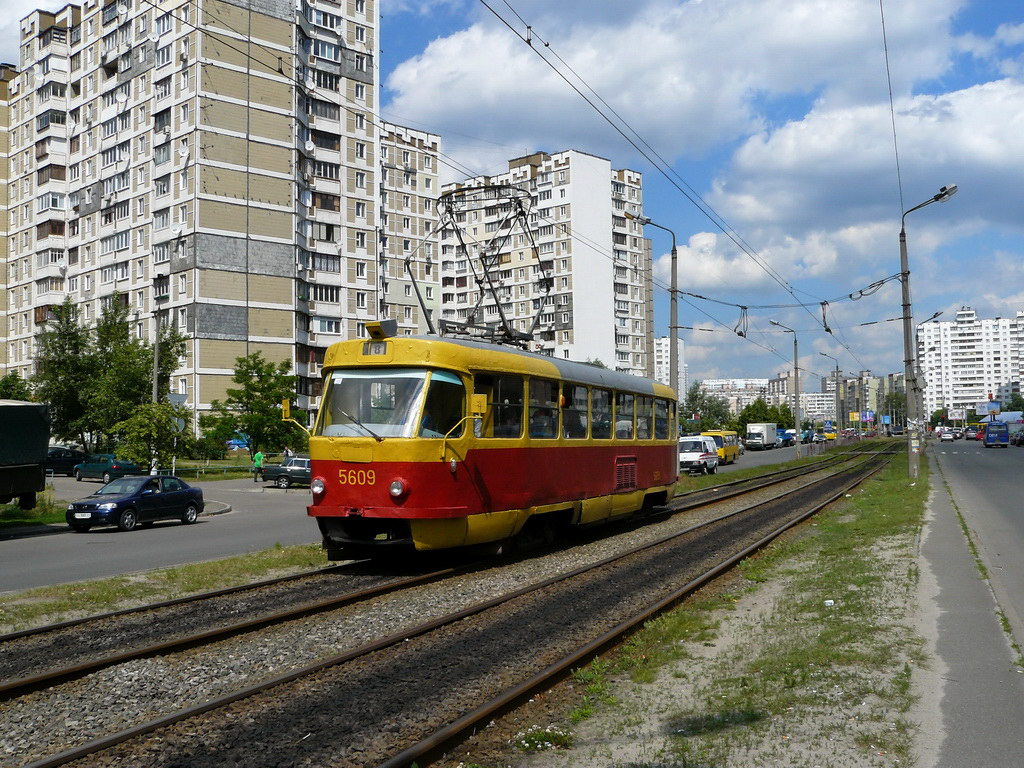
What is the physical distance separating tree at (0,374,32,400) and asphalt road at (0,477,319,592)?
1445 inches

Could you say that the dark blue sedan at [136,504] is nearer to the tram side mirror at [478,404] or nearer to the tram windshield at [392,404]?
the tram windshield at [392,404]

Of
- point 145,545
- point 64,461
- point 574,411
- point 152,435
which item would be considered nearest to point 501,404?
point 574,411

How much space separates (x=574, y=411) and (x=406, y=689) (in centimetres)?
903

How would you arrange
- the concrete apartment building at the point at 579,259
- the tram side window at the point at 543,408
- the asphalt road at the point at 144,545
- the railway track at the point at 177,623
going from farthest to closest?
the concrete apartment building at the point at 579,259 < the asphalt road at the point at 144,545 < the tram side window at the point at 543,408 < the railway track at the point at 177,623

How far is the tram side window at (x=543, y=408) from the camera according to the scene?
46.3 feet

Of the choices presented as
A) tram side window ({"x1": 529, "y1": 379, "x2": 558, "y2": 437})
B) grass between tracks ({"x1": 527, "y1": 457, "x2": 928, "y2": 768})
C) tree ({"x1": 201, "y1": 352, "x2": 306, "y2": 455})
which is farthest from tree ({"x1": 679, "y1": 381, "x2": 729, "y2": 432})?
grass between tracks ({"x1": 527, "y1": 457, "x2": 928, "y2": 768})

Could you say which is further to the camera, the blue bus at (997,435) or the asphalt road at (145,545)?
the blue bus at (997,435)

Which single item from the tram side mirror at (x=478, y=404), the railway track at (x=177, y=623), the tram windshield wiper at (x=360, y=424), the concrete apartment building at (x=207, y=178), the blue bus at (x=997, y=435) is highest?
the concrete apartment building at (x=207, y=178)

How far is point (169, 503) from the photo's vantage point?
77.8 ft

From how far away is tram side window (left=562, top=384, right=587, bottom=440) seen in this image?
15.2 meters

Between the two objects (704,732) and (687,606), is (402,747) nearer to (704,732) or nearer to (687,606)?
(704,732)

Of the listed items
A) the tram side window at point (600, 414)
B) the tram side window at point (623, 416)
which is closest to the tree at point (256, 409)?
the tram side window at point (623, 416)

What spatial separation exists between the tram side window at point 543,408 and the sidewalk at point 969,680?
5.52 meters

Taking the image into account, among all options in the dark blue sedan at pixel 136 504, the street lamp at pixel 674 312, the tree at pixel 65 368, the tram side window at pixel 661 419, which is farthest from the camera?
the tree at pixel 65 368
